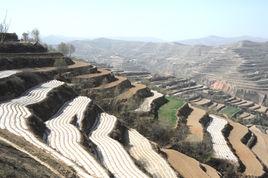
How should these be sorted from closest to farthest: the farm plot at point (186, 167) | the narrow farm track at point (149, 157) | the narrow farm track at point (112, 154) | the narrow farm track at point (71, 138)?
the narrow farm track at point (71, 138)
the narrow farm track at point (112, 154)
the narrow farm track at point (149, 157)
the farm plot at point (186, 167)

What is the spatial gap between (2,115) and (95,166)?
7.11m

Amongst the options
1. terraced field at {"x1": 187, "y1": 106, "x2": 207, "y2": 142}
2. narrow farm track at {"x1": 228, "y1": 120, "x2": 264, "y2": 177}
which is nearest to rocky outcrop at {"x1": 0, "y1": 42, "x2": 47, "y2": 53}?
terraced field at {"x1": 187, "y1": 106, "x2": 207, "y2": 142}

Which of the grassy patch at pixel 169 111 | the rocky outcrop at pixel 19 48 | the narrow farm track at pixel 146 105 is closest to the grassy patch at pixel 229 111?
the grassy patch at pixel 169 111

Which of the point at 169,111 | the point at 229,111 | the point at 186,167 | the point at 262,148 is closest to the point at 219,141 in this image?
the point at 262,148

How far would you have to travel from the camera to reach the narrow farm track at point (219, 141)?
33138 mm

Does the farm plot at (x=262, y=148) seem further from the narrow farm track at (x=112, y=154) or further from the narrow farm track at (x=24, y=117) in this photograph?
the narrow farm track at (x=24, y=117)

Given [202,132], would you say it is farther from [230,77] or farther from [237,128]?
[230,77]

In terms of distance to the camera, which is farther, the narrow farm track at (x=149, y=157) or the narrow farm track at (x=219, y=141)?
the narrow farm track at (x=219, y=141)

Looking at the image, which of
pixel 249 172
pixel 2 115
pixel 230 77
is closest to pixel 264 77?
pixel 230 77

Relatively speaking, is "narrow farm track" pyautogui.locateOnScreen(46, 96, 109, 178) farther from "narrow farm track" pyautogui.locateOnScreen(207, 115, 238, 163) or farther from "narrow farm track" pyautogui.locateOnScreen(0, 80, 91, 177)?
"narrow farm track" pyautogui.locateOnScreen(207, 115, 238, 163)

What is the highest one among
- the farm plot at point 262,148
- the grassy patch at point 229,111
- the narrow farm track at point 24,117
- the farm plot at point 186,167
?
the narrow farm track at point 24,117

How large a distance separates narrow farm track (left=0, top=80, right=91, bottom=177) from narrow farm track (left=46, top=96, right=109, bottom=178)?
3.28 ft

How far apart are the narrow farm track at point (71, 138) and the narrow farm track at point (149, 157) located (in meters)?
3.38

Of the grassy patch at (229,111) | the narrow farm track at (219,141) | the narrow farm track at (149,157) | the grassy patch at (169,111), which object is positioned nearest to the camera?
the narrow farm track at (149,157)
